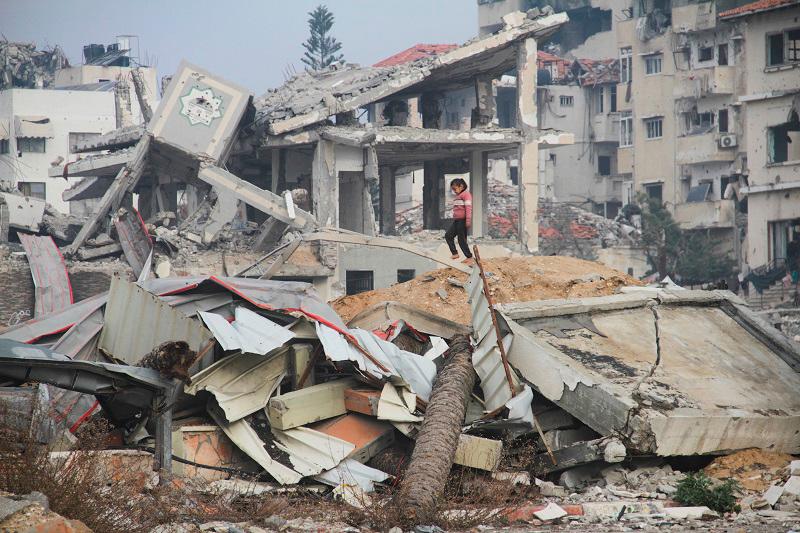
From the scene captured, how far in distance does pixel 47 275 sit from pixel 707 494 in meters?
15.2

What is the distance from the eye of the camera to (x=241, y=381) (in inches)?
422

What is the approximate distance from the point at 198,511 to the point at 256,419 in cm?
237

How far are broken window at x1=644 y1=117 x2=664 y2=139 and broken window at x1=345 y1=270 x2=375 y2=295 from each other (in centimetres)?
2372

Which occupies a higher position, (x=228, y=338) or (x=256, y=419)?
(x=228, y=338)

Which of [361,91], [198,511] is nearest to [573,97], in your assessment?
[361,91]

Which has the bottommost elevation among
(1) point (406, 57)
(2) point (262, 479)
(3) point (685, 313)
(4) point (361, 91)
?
(2) point (262, 479)

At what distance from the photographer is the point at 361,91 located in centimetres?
2558

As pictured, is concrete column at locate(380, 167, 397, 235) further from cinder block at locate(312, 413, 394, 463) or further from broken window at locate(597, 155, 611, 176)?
broken window at locate(597, 155, 611, 176)

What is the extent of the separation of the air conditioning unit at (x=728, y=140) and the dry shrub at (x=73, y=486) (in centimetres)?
3677

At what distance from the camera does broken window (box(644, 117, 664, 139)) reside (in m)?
45.3

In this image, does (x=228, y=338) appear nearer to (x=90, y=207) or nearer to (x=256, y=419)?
(x=256, y=419)

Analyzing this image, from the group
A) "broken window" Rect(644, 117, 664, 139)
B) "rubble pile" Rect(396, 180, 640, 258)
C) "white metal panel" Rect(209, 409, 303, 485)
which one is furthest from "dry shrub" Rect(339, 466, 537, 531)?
"broken window" Rect(644, 117, 664, 139)

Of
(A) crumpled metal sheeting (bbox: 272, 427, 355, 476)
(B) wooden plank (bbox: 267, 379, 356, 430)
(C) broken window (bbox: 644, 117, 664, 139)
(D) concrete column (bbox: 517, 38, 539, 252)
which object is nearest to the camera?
(A) crumpled metal sheeting (bbox: 272, 427, 355, 476)

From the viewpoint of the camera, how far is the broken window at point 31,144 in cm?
4925
